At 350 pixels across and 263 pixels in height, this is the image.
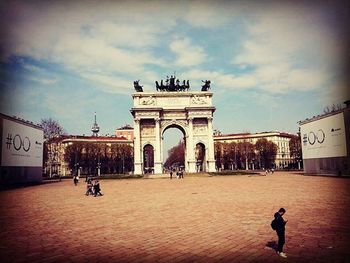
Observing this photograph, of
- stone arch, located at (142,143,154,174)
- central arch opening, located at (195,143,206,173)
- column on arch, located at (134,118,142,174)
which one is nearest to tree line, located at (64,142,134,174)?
stone arch, located at (142,143,154,174)

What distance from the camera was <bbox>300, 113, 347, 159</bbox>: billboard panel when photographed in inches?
993

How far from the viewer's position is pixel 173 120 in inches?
2281

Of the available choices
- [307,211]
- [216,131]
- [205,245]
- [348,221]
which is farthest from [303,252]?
[216,131]

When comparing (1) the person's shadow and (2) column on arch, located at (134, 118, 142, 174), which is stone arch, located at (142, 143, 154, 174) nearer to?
(2) column on arch, located at (134, 118, 142, 174)

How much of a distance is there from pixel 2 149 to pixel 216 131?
121 meters

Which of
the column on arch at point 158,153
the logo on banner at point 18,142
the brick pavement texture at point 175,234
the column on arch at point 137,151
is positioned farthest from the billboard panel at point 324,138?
the column on arch at point 137,151

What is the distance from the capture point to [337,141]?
2570 cm

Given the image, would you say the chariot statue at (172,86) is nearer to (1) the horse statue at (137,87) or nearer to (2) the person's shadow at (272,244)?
(1) the horse statue at (137,87)

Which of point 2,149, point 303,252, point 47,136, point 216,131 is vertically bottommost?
point 303,252

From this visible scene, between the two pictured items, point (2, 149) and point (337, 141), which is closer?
point (2, 149)

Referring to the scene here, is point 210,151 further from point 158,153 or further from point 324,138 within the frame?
point 324,138

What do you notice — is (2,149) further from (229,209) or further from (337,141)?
(337,141)

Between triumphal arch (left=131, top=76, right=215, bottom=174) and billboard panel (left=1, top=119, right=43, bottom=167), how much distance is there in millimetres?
26877

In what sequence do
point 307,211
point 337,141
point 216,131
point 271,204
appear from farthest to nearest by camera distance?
point 216,131
point 337,141
point 271,204
point 307,211
